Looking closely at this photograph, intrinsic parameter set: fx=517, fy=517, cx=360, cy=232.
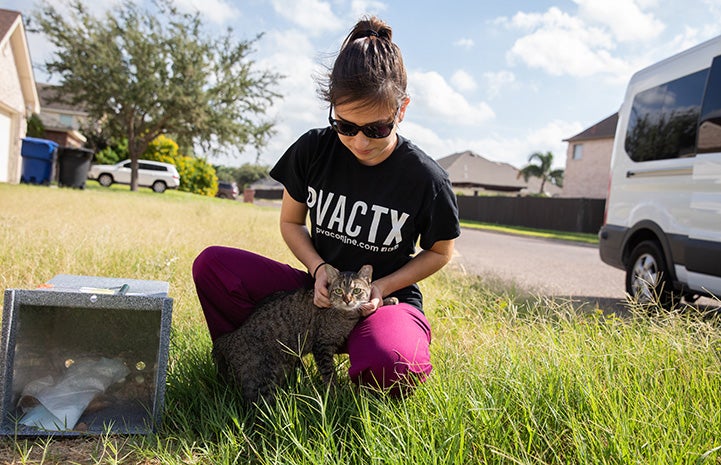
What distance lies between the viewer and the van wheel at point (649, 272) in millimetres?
5000

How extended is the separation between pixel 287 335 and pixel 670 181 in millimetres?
4363

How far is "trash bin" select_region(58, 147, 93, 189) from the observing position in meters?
18.8

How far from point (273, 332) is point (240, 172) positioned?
267ft

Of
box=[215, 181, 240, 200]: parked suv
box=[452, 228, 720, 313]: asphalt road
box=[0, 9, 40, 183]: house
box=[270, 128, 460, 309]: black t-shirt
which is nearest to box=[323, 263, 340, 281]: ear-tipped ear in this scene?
box=[270, 128, 460, 309]: black t-shirt

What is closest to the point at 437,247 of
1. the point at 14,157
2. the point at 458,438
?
the point at 458,438

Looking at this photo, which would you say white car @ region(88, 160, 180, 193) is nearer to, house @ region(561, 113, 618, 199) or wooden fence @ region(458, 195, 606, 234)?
wooden fence @ region(458, 195, 606, 234)

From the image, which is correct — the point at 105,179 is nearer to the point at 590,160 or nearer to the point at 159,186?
the point at 159,186

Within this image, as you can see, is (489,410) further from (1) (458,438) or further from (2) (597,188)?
(2) (597,188)

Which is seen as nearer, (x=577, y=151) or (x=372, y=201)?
(x=372, y=201)

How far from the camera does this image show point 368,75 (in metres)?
2.14

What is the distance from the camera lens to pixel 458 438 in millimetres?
1744

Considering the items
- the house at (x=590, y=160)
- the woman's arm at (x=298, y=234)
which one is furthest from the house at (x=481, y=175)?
the woman's arm at (x=298, y=234)

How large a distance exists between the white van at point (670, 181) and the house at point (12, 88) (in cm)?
2076

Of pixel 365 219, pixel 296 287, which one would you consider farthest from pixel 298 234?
pixel 365 219
